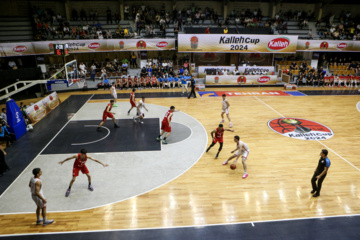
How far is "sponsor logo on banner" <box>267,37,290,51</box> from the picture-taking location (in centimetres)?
2400

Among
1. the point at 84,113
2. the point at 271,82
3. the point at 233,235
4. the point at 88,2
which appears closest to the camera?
the point at 233,235

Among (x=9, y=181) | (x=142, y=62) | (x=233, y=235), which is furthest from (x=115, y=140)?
(x=142, y=62)

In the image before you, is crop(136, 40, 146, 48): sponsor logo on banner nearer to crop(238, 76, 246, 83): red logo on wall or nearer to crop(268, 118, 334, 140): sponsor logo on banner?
crop(238, 76, 246, 83): red logo on wall

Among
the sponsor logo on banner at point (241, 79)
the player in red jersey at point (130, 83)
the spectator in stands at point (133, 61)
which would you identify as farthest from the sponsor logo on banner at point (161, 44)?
the sponsor logo on banner at point (241, 79)

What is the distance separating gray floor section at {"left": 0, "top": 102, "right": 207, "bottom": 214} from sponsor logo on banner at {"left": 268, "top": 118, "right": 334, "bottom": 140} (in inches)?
162

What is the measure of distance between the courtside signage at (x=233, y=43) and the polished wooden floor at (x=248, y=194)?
13.5 metres

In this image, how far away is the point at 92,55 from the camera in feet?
85.7

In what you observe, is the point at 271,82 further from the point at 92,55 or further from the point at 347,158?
the point at 92,55

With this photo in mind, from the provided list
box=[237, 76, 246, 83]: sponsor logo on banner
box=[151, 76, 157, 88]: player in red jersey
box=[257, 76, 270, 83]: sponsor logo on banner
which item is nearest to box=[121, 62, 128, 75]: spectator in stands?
box=[151, 76, 157, 88]: player in red jersey

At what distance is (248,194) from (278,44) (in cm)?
2062

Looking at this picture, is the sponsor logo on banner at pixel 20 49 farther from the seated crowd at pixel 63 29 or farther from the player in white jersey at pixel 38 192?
the player in white jersey at pixel 38 192

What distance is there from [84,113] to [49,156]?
5.39m

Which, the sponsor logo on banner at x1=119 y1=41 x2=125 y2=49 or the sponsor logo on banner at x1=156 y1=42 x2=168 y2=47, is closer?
the sponsor logo on banner at x1=119 y1=41 x2=125 y2=49

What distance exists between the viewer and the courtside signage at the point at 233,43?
77.2ft
